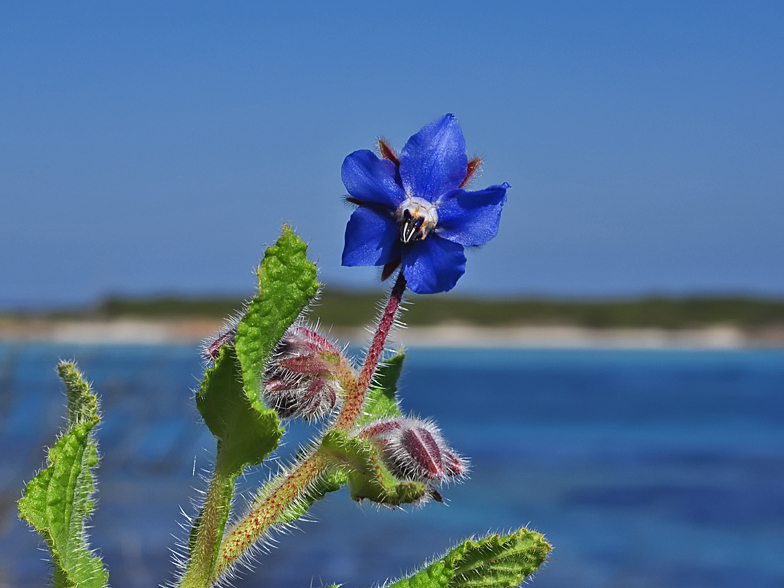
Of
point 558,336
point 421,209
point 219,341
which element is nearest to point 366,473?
point 219,341

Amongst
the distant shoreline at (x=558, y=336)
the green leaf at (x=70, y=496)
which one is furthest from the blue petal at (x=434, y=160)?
the distant shoreline at (x=558, y=336)

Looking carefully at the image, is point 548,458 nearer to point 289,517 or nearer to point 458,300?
point 289,517

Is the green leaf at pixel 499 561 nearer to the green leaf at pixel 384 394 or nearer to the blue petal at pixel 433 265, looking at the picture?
the green leaf at pixel 384 394

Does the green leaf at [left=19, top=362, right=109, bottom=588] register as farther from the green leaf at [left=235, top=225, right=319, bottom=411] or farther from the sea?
the sea

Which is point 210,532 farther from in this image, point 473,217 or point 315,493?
point 473,217

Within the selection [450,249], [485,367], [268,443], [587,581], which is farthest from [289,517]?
[485,367]

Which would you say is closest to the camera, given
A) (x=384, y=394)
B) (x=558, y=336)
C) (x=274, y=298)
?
(x=274, y=298)
